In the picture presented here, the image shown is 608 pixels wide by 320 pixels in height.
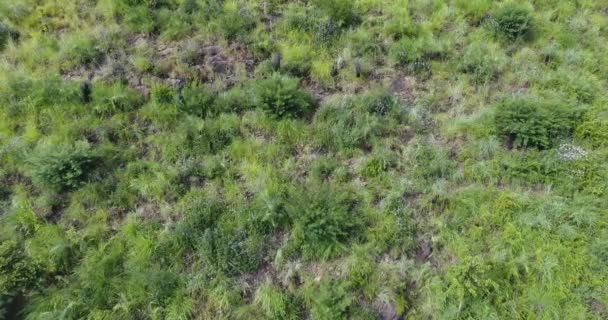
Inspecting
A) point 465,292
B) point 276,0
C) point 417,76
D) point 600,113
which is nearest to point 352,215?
point 465,292

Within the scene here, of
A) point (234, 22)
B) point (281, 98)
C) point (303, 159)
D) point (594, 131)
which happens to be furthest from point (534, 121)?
point (234, 22)

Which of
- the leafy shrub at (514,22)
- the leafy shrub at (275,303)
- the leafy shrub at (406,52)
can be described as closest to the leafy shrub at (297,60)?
the leafy shrub at (406,52)

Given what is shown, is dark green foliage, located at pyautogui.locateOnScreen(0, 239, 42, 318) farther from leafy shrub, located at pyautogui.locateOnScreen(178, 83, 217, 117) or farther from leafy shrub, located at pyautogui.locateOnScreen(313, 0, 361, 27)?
A: leafy shrub, located at pyautogui.locateOnScreen(313, 0, 361, 27)

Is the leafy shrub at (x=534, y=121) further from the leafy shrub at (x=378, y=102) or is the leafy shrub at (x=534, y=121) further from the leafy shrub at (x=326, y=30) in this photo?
the leafy shrub at (x=326, y=30)

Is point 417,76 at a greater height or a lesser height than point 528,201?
greater

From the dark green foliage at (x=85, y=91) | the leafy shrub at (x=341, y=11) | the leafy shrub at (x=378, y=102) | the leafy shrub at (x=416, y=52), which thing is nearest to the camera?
the dark green foliage at (x=85, y=91)

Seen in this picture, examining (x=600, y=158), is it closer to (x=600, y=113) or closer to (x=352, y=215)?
(x=600, y=113)
